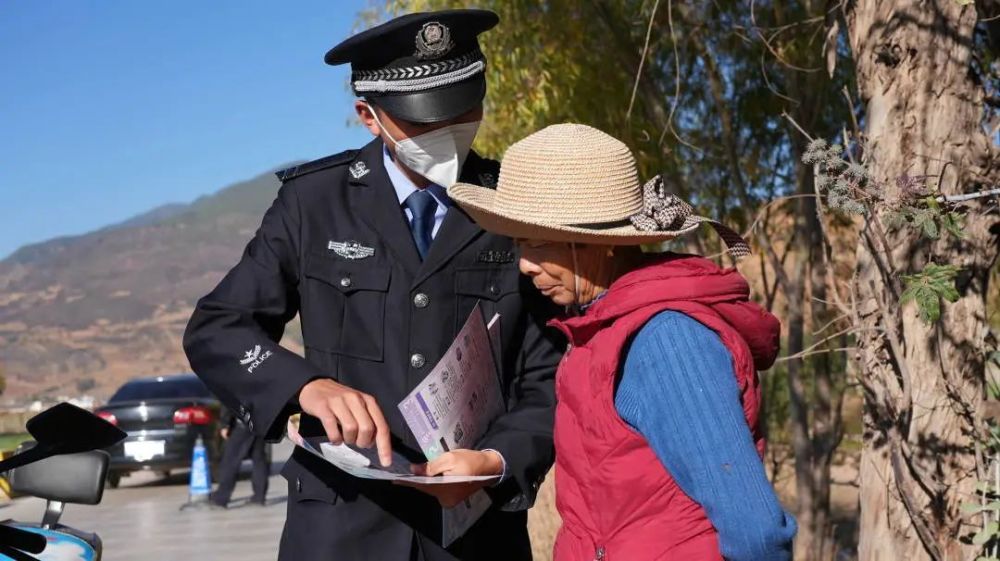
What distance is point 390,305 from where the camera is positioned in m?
3.31

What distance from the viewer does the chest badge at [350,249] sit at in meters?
3.33

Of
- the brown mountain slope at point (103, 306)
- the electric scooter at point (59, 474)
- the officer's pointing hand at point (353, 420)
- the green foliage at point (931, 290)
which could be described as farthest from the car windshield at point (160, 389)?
the brown mountain slope at point (103, 306)

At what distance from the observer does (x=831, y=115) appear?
10602mm

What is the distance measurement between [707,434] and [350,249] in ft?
3.75

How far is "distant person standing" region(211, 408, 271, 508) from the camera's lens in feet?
50.4

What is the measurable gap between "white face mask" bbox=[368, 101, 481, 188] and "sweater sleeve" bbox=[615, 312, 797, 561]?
0.95 metres

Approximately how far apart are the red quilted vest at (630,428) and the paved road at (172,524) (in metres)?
9.53

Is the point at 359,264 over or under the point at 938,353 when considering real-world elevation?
over

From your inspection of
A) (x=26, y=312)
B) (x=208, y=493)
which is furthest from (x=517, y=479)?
(x=26, y=312)

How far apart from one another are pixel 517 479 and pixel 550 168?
2.43ft

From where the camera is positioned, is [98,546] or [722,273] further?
[98,546]

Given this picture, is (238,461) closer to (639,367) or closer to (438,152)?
(438,152)

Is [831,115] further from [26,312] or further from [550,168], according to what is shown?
[26,312]

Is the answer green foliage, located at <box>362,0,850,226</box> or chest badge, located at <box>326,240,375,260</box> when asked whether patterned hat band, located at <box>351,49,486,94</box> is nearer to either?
chest badge, located at <box>326,240,375,260</box>
